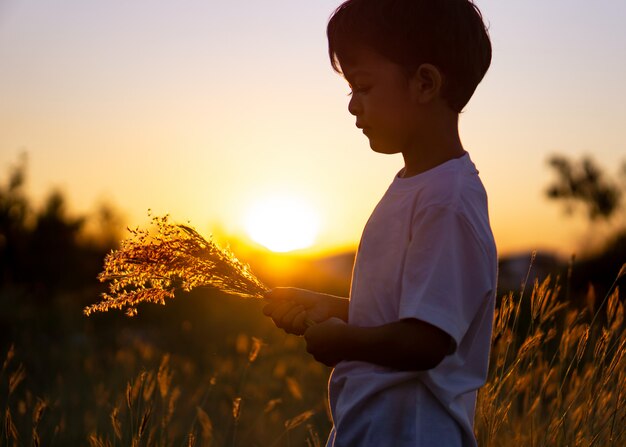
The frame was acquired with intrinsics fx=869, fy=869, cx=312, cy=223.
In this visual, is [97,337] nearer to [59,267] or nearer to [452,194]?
[59,267]

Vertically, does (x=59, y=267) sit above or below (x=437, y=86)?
below

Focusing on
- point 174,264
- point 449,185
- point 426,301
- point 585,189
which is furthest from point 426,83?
point 585,189

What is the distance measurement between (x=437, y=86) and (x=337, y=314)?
68 centimetres

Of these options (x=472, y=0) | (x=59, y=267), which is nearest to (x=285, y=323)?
(x=472, y=0)

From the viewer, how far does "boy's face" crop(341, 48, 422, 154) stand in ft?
7.03

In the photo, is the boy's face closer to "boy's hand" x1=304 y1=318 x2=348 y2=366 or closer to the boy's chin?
the boy's chin

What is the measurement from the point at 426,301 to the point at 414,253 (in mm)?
123

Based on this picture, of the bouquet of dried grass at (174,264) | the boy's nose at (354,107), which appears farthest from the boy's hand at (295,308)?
the boy's nose at (354,107)

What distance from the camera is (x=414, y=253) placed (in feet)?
6.49

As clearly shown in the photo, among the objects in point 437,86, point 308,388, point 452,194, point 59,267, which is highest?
point 437,86

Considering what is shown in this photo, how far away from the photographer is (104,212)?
44.0ft

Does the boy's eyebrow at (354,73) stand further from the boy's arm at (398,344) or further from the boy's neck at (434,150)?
the boy's arm at (398,344)

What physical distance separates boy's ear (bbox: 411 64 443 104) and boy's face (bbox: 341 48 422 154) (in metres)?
0.01

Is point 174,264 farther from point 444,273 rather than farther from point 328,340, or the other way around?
point 444,273
